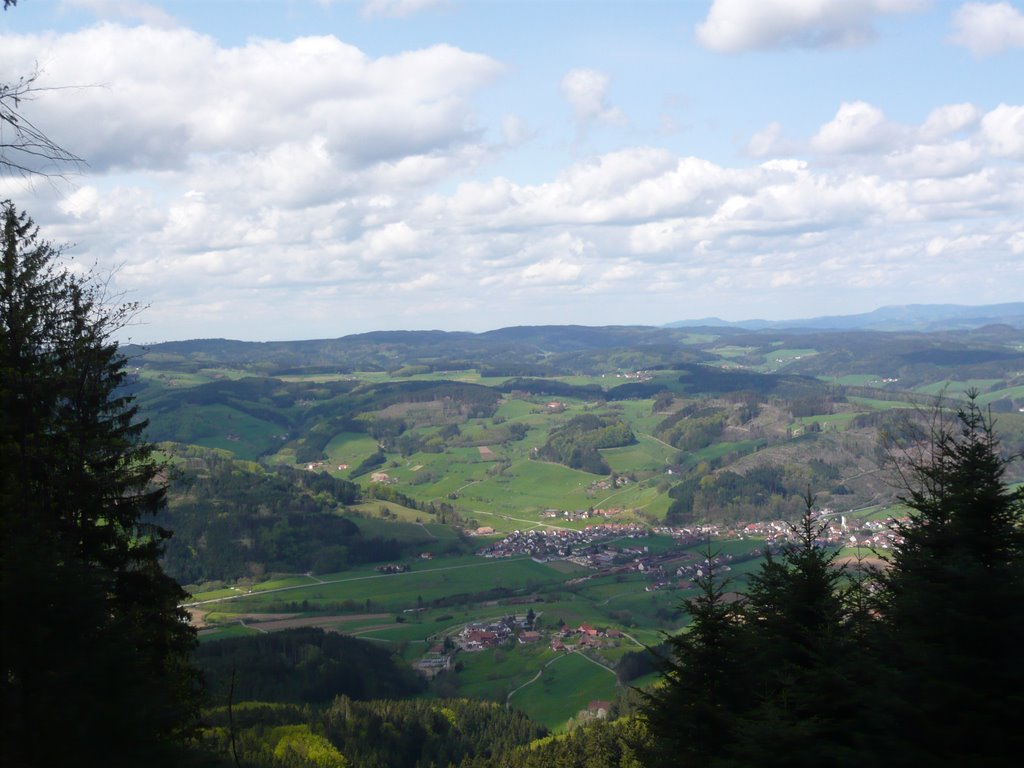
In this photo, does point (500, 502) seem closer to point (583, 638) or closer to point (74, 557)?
point (583, 638)

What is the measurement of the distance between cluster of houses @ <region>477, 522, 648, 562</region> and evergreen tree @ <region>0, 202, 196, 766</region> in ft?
296

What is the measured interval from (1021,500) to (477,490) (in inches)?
5396

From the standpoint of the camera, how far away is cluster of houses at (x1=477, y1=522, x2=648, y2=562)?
106438 mm

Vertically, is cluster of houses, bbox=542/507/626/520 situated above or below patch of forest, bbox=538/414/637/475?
below

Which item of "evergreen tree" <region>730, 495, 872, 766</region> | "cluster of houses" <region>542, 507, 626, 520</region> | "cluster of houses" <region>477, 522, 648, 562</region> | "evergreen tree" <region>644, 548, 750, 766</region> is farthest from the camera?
"cluster of houses" <region>542, 507, 626, 520</region>

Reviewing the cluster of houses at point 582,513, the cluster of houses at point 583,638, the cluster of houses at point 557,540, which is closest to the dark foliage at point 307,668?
the cluster of houses at point 583,638

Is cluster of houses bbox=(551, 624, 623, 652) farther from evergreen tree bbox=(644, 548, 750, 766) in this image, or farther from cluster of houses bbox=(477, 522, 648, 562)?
evergreen tree bbox=(644, 548, 750, 766)

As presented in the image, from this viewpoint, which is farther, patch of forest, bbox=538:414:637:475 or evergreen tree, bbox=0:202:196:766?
patch of forest, bbox=538:414:637:475

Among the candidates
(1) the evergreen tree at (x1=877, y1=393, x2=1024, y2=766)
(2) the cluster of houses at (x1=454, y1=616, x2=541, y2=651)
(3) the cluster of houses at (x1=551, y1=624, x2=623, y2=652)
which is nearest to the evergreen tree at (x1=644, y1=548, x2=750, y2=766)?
(1) the evergreen tree at (x1=877, y1=393, x2=1024, y2=766)

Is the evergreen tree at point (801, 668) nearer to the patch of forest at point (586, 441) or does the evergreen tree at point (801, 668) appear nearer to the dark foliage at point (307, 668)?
the dark foliage at point (307, 668)

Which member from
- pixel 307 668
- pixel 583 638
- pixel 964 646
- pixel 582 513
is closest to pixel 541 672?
pixel 583 638

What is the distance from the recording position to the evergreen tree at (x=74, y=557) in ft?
26.0

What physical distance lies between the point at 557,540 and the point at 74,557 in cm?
10192

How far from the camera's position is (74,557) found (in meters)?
13.0
